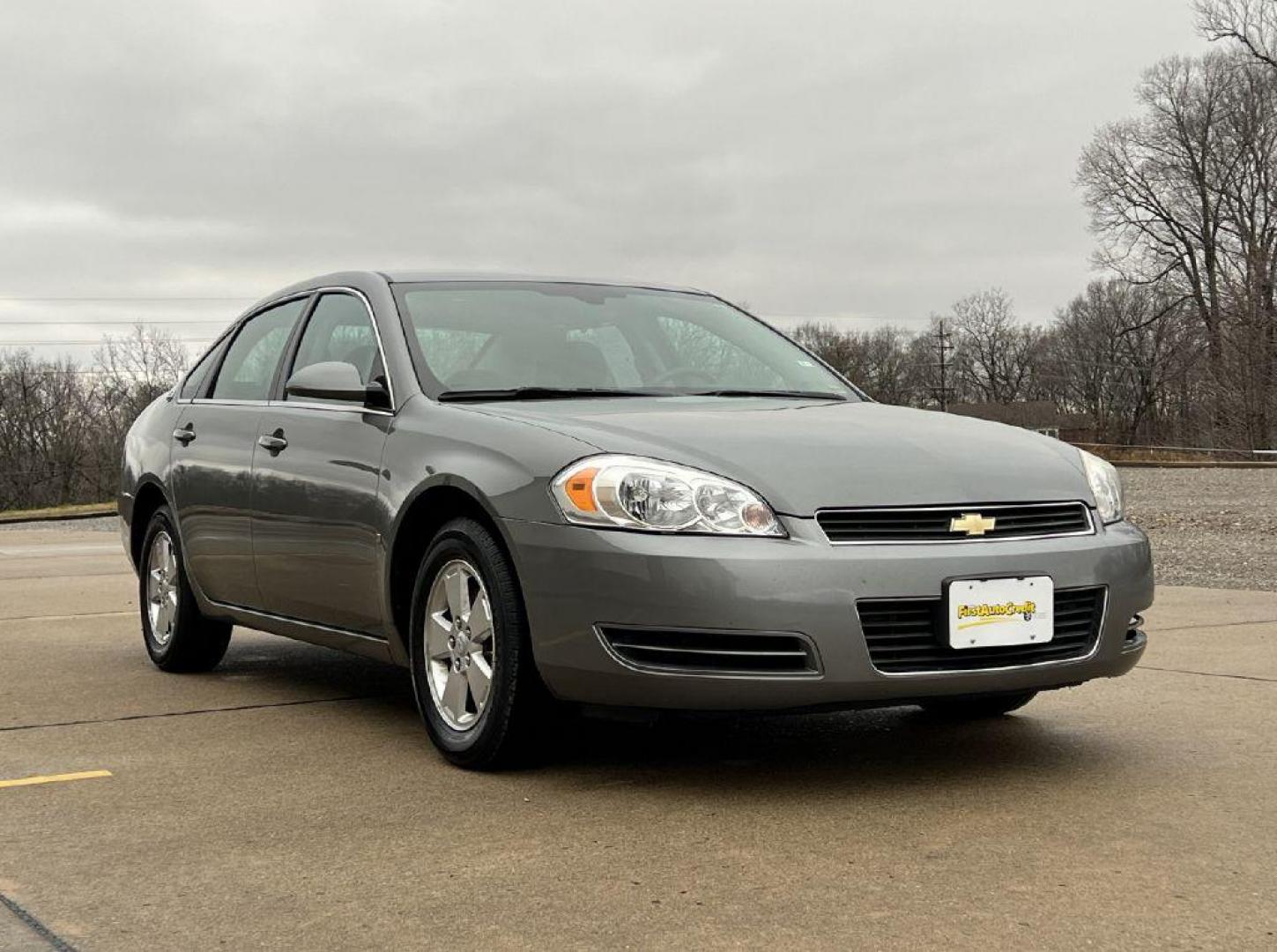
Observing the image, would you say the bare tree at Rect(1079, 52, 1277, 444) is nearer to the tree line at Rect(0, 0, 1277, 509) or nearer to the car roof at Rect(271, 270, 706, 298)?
the tree line at Rect(0, 0, 1277, 509)

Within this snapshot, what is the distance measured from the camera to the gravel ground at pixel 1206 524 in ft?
39.1

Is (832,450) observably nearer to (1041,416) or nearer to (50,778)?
(50,778)

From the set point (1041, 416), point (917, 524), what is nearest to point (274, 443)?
point (917, 524)

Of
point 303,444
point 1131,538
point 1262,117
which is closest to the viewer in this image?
point 1131,538

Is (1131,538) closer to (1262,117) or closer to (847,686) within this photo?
(847,686)

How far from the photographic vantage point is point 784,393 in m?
5.61

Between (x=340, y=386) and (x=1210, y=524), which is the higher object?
(x=340, y=386)

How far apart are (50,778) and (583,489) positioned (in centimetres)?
182

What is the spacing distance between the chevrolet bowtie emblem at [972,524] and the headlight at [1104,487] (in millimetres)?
506

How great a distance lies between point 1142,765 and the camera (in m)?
4.74

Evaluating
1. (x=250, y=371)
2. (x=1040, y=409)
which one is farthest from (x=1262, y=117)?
(x=250, y=371)

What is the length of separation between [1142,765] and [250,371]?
12.3ft

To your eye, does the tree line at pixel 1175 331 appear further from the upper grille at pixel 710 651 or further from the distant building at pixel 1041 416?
the upper grille at pixel 710 651

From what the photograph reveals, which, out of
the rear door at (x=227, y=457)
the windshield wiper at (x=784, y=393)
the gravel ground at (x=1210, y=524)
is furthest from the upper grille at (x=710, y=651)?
the gravel ground at (x=1210, y=524)
